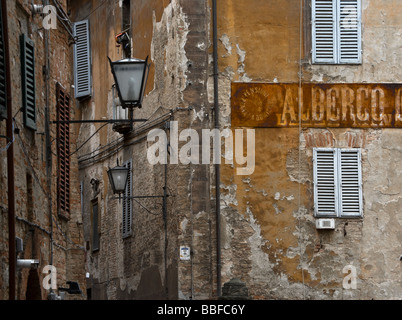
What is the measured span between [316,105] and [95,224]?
8.23 metres

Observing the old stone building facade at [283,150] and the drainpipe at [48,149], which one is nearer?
the drainpipe at [48,149]

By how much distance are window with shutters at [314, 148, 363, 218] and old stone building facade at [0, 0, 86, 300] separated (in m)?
5.37

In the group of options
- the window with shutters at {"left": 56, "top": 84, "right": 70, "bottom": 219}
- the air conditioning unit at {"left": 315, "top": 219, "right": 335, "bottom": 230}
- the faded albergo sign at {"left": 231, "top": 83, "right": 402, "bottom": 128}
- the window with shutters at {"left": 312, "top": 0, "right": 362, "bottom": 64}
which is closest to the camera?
the window with shutters at {"left": 56, "top": 84, "right": 70, "bottom": 219}

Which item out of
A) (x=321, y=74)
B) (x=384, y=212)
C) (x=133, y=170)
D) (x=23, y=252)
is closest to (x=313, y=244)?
(x=384, y=212)

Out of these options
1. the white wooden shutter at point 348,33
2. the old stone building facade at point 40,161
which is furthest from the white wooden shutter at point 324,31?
the old stone building facade at point 40,161

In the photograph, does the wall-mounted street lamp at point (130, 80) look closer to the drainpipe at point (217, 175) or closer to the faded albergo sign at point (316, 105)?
the drainpipe at point (217, 175)

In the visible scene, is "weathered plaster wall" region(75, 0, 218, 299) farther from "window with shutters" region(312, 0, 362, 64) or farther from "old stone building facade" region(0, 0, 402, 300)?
"window with shutters" region(312, 0, 362, 64)

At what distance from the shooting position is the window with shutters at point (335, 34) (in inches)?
1015

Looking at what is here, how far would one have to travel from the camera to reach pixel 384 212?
25594mm

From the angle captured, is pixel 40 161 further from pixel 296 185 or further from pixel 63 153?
pixel 296 185

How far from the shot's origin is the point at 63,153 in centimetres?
2136

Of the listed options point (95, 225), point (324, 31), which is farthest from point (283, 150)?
point (95, 225)

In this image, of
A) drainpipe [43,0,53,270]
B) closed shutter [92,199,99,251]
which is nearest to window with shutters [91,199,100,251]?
closed shutter [92,199,99,251]

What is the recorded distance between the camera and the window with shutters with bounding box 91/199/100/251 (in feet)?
103
